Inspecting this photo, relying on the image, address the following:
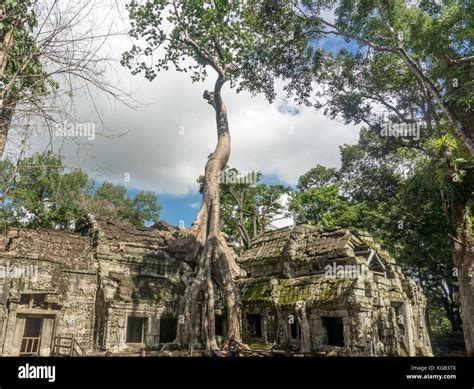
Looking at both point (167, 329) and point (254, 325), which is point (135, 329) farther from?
point (254, 325)

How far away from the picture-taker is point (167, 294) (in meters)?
17.0

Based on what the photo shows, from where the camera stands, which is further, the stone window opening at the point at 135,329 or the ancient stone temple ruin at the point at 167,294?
the stone window opening at the point at 135,329

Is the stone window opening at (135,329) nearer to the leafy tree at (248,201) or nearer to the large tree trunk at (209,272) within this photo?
the large tree trunk at (209,272)

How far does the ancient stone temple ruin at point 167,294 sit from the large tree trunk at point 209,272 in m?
1.32

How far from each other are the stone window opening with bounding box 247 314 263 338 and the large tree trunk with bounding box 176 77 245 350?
64.5 inches

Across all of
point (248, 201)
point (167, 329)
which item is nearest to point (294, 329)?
point (167, 329)

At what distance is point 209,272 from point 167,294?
101 inches

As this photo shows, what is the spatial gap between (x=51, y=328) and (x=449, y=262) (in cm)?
2610

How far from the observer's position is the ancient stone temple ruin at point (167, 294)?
1360 centimetres

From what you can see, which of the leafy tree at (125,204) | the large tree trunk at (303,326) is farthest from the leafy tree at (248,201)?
the large tree trunk at (303,326)

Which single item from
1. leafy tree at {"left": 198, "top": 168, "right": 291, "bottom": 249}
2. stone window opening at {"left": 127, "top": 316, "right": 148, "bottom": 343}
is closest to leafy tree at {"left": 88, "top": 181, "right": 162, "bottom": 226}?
leafy tree at {"left": 198, "top": 168, "right": 291, "bottom": 249}

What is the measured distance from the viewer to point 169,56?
72.3 ft

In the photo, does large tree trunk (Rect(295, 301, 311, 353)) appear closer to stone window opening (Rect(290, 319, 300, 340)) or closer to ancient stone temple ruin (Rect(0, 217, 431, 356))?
ancient stone temple ruin (Rect(0, 217, 431, 356))
